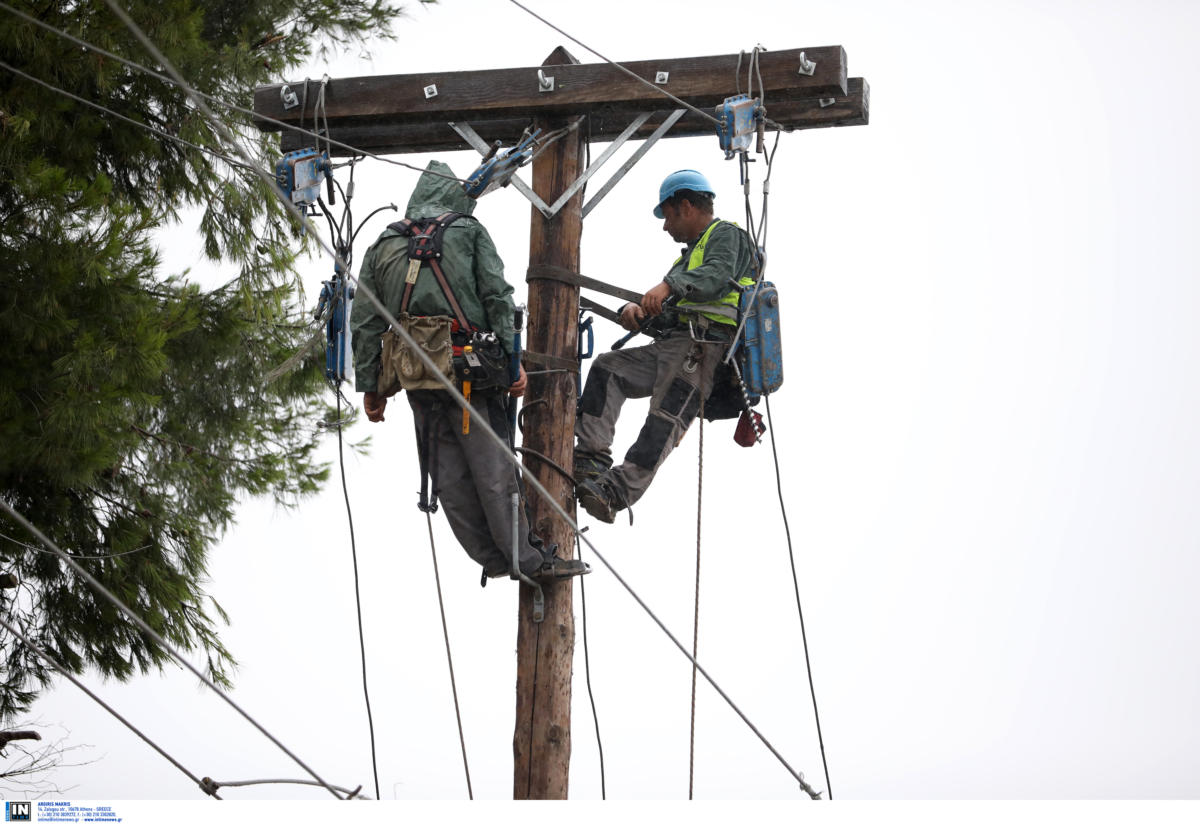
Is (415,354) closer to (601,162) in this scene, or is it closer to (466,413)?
(466,413)

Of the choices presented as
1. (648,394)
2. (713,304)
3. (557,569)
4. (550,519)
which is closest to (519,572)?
(557,569)

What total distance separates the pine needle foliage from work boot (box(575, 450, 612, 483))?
8.48 ft

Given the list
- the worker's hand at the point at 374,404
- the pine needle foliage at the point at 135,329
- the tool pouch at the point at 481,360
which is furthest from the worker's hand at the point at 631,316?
the pine needle foliage at the point at 135,329

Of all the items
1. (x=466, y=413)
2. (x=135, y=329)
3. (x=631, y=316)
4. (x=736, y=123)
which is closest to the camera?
(x=466, y=413)

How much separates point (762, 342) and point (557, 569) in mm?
1321

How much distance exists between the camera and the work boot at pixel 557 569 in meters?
6.81

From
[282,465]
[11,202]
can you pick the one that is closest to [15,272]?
[11,202]

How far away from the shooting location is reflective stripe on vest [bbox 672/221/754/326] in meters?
7.16

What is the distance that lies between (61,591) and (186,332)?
164 centimetres

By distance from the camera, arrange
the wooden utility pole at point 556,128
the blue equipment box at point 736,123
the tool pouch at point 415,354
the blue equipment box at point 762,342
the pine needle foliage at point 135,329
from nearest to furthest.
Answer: the tool pouch at point 415,354 < the blue equipment box at point 736,123 < the wooden utility pole at point 556,128 < the blue equipment box at point 762,342 < the pine needle foliage at point 135,329

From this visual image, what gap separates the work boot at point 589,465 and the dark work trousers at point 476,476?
A: 38cm

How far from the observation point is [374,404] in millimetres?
6801

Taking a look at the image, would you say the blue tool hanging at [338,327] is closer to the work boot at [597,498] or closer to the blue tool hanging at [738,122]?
the work boot at [597,498]

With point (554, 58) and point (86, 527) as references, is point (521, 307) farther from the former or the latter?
point (86, 527)
